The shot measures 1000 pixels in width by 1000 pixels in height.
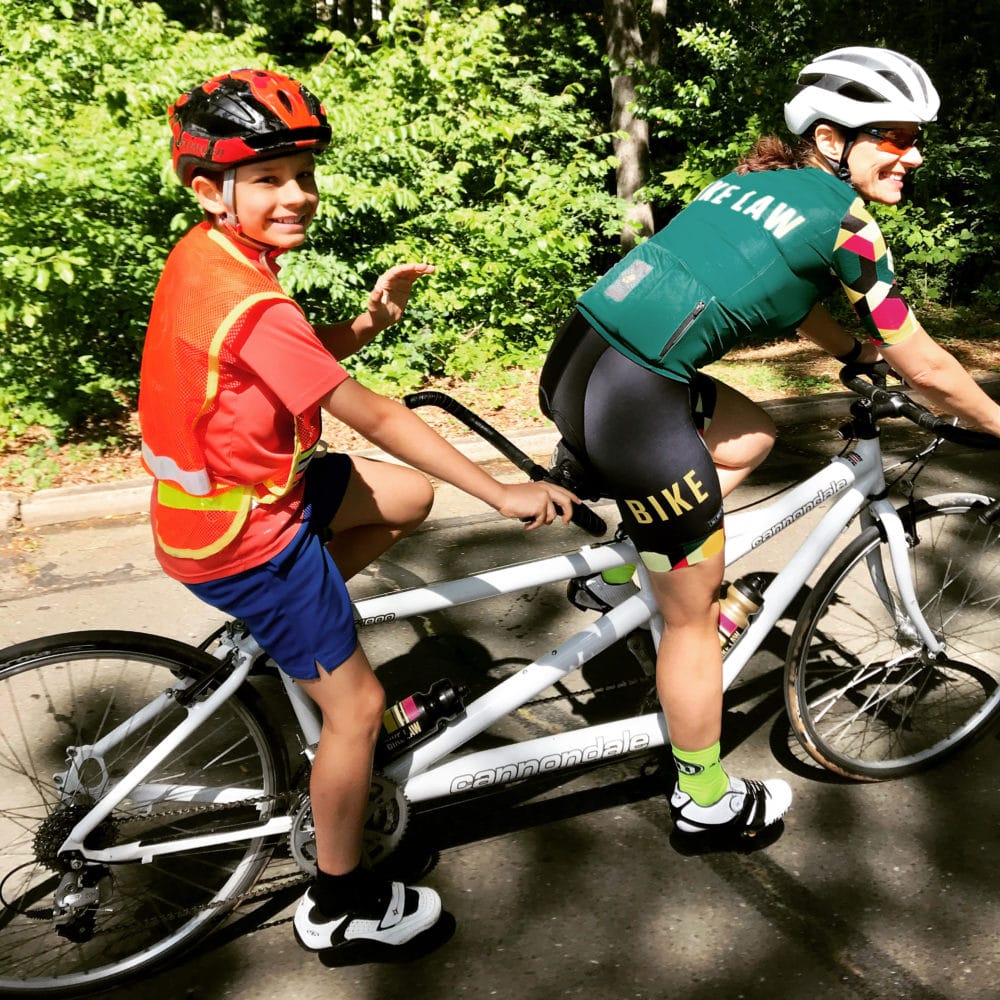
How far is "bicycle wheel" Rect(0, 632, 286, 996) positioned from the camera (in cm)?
230

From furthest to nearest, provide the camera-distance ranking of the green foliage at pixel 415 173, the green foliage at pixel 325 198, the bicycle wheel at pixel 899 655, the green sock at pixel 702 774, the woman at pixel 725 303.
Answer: the green foliage at pixel 415 173 → the green foliage at pixel 325 198 → the bicycle wheel at pixel 899 655 → the green sock at pixel 702 774 → the woman at pixel 725 303

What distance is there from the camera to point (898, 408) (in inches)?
106

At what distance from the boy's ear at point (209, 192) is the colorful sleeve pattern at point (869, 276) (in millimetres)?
1423

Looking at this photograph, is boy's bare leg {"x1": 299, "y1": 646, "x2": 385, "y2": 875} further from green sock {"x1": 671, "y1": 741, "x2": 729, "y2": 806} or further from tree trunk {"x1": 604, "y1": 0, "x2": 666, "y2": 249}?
tree trunk {"x1": 604, "y1": 0, "x2": 666, "y2": 249}

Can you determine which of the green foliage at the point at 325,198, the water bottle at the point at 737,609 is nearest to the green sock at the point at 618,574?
the water bottle at the point at 737,609

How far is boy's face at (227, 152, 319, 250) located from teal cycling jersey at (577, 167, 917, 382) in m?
0.81

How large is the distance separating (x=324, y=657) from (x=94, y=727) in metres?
0.83

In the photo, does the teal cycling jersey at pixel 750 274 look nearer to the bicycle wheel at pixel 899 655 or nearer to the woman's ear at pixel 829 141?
the woman's ear at pixel 829 141

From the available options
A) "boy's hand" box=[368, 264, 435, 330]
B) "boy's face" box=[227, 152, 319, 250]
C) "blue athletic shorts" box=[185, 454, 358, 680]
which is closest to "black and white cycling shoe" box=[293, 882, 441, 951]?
"blue athletic shorts" box=[185, 454, 358, 680]

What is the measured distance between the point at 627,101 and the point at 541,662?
30.8 feet

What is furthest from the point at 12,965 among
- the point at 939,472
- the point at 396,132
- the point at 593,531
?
the point at 396,132

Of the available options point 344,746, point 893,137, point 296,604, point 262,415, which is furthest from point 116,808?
point 893,137

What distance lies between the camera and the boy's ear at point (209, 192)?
6.54ft

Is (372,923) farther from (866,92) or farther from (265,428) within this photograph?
(866,92)
